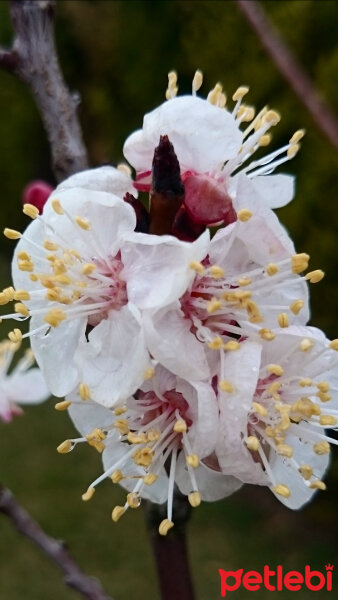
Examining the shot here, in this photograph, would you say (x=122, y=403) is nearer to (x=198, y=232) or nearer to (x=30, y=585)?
(x=198, y=232)

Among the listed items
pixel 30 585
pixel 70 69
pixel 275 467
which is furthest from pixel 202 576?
pixel 70 69

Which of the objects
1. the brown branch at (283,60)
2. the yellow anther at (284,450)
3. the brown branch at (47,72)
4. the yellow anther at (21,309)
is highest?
the brown branch at (47,72)

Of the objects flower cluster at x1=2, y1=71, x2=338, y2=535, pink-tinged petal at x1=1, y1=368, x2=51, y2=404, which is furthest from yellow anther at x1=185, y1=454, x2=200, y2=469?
pink-tinged petal at x1=1, y1=368, x2=51, y2=404

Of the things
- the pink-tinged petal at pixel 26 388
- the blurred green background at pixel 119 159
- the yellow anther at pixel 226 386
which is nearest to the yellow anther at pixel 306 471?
the yellow anther at pixel 226 386

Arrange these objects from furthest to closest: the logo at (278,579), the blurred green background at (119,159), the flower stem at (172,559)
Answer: the blurred green background at (119,159) < the logo at (278,579) < the flower stem at (172,559)

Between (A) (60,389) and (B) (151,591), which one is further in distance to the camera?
(B) (151,591)

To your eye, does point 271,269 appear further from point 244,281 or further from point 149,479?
point 149,479

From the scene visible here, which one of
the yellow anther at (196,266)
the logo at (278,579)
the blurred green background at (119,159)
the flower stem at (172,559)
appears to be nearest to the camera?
the yellow anther at (196,266)

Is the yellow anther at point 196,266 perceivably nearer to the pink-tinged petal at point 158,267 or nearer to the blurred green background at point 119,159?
the pink-tinged petal at point 158,267
